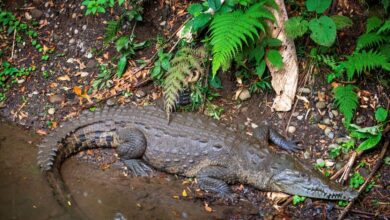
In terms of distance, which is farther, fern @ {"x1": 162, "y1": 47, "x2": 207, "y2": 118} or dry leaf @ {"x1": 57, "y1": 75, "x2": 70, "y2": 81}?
dry leaf @ {"x1": 57, "y1": 75, "x2": 70, "y2": 81}

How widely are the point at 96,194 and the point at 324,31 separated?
3179mm

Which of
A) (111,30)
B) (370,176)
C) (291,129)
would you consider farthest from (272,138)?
(111,30)

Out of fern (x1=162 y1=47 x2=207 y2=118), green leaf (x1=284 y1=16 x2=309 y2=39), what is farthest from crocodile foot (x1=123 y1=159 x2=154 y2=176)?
green leaf (x1=284 y1=16 x2=309 y2=39)

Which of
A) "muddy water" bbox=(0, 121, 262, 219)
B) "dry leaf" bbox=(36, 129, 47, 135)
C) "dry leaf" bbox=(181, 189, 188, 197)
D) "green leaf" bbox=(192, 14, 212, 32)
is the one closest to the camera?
"muddy water" bbox=(0, 121, 262, 219)

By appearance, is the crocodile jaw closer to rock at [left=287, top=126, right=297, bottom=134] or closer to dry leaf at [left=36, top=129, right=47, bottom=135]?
rock at [left=287, top=126, right=297, bottom=134]

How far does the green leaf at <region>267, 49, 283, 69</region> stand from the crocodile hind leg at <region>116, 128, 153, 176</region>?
1827 millimetres

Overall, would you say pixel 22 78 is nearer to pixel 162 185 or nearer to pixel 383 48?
pixel 162 185

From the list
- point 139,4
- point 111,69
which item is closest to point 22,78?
point 111,69

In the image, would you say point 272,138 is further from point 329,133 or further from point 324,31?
point 324,31

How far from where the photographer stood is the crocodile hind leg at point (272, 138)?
217 inches

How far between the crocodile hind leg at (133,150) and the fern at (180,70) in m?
0.49

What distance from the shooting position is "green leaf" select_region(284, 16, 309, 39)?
5.20 meters

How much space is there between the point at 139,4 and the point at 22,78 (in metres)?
2.03

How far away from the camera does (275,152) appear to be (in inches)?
213
